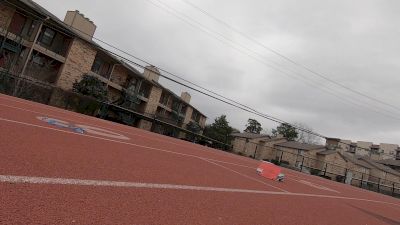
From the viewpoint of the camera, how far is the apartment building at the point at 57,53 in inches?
1056

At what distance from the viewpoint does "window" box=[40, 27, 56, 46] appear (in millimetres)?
31000

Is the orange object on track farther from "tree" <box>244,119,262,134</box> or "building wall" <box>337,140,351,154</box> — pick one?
"tree" <box>244,119,262,134</box>

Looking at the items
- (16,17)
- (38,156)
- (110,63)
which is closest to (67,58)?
(16,17)

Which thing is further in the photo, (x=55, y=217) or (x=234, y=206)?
(x=234, y=206)

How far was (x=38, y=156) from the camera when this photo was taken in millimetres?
4863

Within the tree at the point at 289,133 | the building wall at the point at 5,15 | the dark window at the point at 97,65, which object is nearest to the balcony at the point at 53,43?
the building wall at the point at 5,15

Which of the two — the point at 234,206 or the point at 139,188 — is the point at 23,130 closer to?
the point at 139,188

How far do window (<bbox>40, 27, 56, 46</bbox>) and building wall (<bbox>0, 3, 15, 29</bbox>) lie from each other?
3.78 metres

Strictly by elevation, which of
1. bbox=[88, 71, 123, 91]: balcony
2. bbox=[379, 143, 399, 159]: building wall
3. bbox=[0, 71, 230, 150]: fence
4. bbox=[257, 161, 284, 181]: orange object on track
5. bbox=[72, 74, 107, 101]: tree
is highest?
bbox=[379, 143, 399, 159]: building wall

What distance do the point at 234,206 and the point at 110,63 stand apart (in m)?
38.9

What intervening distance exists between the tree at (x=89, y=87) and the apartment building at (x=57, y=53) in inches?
43.1

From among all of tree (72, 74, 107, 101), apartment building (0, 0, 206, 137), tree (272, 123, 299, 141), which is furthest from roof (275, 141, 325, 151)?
tree (72, 74, 107, 101)

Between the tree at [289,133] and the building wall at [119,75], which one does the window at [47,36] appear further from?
the tree at [289,133]

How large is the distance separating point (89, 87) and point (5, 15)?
9077 mm
